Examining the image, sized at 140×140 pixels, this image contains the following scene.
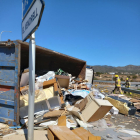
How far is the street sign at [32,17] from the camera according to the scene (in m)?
1.52

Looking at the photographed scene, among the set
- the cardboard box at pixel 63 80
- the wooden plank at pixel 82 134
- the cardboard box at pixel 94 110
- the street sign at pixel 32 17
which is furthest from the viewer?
the cardboard box at pixel 63 80

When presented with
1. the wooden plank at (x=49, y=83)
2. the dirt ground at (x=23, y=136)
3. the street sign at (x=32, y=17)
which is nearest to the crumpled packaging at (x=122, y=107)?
the wooden plank at (x=49, y=83)

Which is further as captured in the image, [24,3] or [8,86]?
[8,86]

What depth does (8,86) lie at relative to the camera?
312cm

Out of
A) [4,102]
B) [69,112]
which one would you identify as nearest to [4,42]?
[4,102]

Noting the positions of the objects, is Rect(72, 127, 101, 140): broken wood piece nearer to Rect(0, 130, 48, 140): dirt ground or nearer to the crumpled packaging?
Rect(0, 130, 48, 140): dirt ground

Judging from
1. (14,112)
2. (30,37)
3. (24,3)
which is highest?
(24,3)

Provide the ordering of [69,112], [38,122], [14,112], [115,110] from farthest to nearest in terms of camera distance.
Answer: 1. [115,110]
2. [69,112]
3. [38,122]
4. [14,112]

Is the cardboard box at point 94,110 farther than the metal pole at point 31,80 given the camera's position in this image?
Yes

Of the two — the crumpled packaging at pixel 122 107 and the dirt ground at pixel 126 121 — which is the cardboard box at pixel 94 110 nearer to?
the dirt ground at pixel 126 121

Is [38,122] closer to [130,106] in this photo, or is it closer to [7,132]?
[7,132]

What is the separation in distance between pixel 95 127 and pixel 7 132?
193 cm

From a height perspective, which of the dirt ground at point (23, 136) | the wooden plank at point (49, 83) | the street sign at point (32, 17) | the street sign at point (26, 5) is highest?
the street sign at point (26, 5)

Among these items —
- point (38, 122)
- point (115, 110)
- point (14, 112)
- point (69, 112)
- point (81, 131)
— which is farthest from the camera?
point (115, 110)
